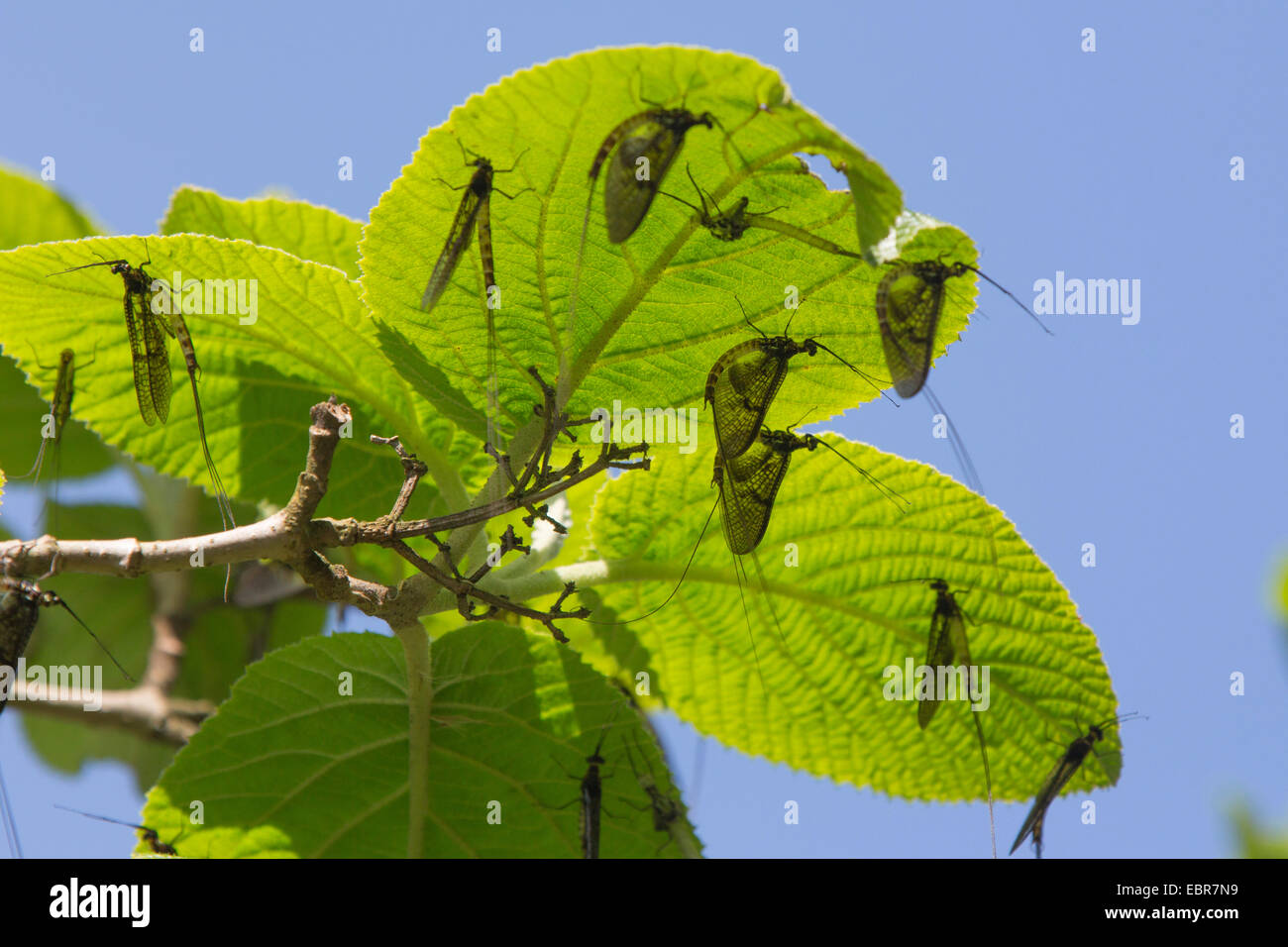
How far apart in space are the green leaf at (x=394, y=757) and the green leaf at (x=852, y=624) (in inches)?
13.9

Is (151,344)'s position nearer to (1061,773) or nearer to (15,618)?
(15,618)

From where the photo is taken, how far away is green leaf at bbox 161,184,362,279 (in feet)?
11.4

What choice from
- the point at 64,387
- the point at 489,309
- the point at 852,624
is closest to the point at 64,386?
the point at 64,387

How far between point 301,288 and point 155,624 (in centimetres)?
267

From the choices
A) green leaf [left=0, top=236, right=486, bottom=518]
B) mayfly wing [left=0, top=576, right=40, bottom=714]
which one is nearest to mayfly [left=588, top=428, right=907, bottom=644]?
green leaf [left=0, top=236, right=486, bottom=518]

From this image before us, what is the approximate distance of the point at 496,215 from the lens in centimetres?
236

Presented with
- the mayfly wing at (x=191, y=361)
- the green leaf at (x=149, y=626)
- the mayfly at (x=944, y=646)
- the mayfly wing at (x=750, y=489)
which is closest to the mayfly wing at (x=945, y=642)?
the mayfly at (x=944, y=646)

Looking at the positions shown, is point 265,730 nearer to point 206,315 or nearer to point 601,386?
point 206,315

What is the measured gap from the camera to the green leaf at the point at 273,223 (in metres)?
3.46

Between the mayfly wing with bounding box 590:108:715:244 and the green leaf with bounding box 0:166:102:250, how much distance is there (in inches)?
118

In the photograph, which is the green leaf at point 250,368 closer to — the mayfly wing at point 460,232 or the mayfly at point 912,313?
the mayfly wing at point 460,232

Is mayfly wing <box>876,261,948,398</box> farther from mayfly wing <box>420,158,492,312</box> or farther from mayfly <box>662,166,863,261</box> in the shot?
mayfly wing <box>420,158,492,312</box>

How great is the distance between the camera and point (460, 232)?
2373 millimetres

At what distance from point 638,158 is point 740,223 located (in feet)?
1.00
